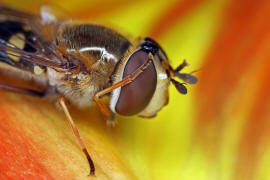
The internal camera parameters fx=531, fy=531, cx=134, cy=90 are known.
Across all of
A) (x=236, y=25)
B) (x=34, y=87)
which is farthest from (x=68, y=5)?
(x=236, y=25)

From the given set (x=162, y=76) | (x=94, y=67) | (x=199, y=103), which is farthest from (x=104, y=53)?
(x=199, y=103)

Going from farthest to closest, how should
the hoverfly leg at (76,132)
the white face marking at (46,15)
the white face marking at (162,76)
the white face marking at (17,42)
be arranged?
the white face marking at (46,15) → the white face marking at (17,42) → the white face marking at (162,76) → the hoverfly leg at (76,132)

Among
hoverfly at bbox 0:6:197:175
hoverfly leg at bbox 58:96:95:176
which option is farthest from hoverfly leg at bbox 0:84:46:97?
hoverfly leg at bbox 58:96:95:176

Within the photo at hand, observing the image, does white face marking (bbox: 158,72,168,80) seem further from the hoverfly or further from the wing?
the wing

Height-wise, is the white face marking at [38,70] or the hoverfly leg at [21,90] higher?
the white face marking at [38,70]

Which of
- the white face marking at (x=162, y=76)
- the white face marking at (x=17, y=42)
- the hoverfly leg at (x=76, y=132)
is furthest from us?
the white face marking at (x=17, y=42)

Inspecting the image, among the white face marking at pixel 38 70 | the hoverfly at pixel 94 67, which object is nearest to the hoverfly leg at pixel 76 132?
the hoverfly at pixel 94 67

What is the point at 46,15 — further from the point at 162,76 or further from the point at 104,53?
the point at 162,76

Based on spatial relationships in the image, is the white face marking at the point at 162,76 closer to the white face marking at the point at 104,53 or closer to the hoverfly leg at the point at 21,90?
the white face marking at the point at 104,53
